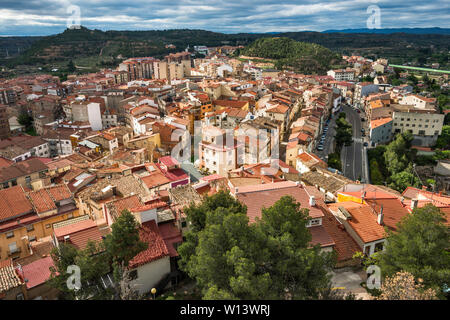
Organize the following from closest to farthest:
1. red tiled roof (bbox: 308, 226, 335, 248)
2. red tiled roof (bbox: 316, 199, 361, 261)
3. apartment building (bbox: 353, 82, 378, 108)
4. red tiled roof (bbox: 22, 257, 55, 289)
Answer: red tiled roof (bbox: 22, 257, 55, 289)
red tiled roof (bbox: 308, 226, 335, 248)
red tiled roof (bbox: 316, 199, 361, 261)
apartment building (bbox: 353, 82, 378, 108)

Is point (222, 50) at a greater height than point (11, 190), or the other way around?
point (222, 50)

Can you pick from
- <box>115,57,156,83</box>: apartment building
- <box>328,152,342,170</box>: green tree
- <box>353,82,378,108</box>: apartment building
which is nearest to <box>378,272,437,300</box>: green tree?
<box>328,152,342,170</box>: green tree

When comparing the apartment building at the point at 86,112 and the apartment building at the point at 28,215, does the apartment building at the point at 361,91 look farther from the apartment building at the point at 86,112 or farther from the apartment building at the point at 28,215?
the apartment building at the point at 28,215

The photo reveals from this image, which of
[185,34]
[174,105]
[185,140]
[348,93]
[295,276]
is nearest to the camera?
[295,276]

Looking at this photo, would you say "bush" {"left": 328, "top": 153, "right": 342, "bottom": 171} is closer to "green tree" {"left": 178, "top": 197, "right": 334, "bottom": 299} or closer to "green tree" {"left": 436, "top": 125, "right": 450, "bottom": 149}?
"green tree" {"left": 436, "top": 125, "right": 450, "bottom": 149}

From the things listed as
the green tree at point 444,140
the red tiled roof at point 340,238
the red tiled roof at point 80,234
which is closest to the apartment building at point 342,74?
the green tree at point 444,140
